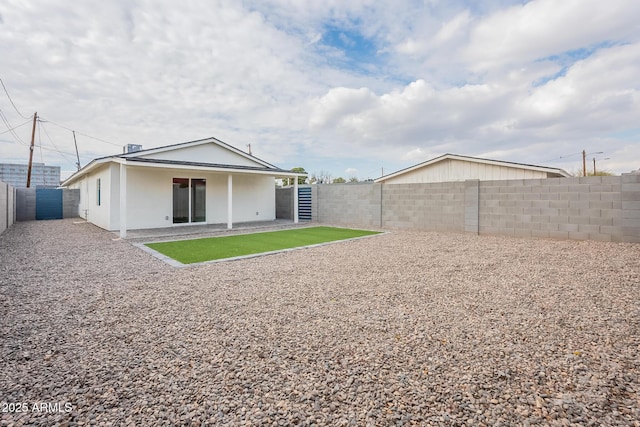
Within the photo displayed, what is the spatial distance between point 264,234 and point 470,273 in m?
7.51

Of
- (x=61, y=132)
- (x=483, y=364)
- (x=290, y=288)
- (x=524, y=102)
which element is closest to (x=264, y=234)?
(x=290, y=288)

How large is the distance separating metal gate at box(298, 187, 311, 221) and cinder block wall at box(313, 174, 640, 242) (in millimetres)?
2397

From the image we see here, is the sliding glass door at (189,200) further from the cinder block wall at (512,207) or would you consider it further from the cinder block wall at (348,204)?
the cinder block wall at (512,207)

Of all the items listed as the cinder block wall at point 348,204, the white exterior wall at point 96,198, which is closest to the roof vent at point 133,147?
the white exterior wall at point 96,198

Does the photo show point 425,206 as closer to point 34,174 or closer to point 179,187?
point 179,187

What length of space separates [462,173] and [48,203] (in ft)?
81.3

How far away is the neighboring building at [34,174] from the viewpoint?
31336mm

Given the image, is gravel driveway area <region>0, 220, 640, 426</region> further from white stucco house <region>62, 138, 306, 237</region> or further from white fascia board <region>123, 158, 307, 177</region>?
white stucco house <region>62, 138, 306, 237</region>

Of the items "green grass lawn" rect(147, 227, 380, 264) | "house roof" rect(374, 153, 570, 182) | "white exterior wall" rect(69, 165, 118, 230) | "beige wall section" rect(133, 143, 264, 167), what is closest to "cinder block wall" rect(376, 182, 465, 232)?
"green grass lawn" rect(147, 227, 380, 264)

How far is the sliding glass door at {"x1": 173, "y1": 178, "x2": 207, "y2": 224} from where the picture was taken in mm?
13000

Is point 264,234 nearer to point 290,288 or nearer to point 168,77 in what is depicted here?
point 290,288

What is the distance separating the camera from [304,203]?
52.9ft

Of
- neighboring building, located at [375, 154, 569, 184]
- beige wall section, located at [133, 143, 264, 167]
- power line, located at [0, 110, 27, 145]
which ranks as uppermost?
power line, located at [0, 110, 27, 145]

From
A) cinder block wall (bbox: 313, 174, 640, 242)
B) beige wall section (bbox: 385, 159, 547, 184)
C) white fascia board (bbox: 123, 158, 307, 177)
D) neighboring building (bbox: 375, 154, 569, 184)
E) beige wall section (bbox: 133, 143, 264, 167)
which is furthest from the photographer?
beige wall section (bbox: 385, 159, 547, 184)
